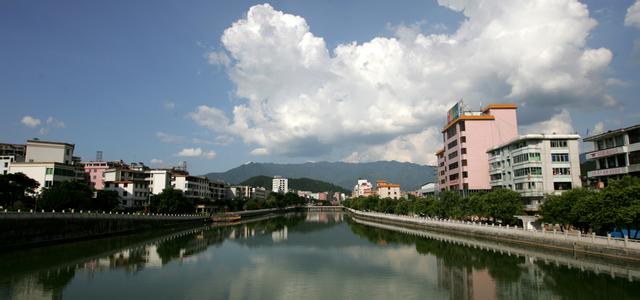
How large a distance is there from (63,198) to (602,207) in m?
51.3

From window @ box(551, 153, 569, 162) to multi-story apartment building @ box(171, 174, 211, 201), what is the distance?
218 feet

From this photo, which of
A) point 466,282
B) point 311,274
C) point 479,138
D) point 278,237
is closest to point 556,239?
point 466,282

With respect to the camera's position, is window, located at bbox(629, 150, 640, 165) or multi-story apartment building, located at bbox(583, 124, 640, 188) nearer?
window, located at bbox(629, 150, 640, 165)

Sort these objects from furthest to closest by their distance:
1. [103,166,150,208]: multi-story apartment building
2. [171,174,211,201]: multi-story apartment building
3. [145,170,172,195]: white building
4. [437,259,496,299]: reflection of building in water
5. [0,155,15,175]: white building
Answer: [171,174,211,201]: multi-story apartment building < [145,170,172,195]: white building < [103,166,150,208]: multi-story apartment building < [0,155,15,175]: white building < [437,259,496,299]: reflection of building in water

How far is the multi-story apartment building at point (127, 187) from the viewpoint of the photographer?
7131 cm

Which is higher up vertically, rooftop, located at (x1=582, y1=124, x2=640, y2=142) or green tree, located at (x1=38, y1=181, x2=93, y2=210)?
rooftop, located at (x1=582, y1=124, x2=640, y2=142)

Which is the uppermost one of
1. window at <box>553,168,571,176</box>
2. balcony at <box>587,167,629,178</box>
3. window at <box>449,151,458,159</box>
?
window at <box>449,151,458,159</box>

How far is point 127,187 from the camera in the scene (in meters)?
71.9

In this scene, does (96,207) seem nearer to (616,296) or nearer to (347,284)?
(347,284)

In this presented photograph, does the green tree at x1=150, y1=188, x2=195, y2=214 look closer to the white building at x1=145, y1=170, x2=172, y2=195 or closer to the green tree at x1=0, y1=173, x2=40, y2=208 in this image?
the white building at x1=145, y1=170, x2=172, y2=195

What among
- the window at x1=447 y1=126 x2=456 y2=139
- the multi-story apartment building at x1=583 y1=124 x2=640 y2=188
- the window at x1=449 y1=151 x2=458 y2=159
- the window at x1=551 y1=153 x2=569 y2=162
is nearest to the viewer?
the multi-story apartment building at x1=583 y1=124 x2=640 y2=188

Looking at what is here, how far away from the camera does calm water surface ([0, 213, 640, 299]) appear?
1953cm

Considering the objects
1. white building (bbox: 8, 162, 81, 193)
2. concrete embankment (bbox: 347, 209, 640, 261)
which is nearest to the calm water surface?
concrete embankment (bbox: 347, 209, 640, 261)

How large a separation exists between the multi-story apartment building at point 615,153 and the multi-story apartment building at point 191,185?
7075 cm
